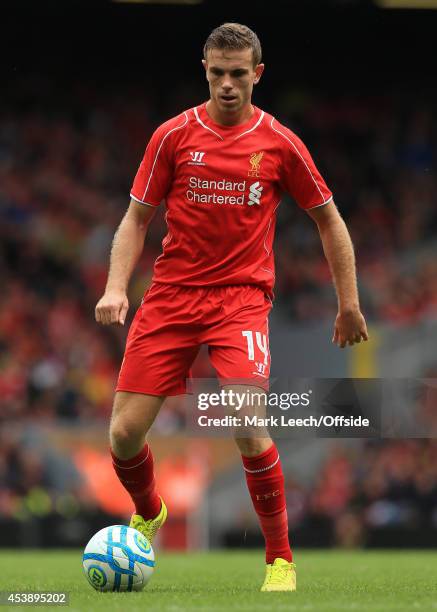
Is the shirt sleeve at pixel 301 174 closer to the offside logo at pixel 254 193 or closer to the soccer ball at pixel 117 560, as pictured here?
the offside logo at pixel 254 193

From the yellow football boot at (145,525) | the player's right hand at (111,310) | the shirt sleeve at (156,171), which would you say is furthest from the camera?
the yellow football boot at (145,525)

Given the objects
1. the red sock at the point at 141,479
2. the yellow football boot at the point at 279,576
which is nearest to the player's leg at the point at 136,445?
the red sock at the point at 141,479

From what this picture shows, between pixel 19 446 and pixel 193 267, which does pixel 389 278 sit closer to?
pixel 19 446

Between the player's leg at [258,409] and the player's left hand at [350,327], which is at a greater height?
the player's left hand at [350,327]

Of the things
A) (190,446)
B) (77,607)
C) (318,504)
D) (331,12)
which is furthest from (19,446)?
(77,607)

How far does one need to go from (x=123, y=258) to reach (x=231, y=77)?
94cm

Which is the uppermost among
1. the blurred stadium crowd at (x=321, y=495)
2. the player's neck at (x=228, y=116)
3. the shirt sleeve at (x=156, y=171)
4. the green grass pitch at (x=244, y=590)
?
the player's neck at (x=228, y=116)

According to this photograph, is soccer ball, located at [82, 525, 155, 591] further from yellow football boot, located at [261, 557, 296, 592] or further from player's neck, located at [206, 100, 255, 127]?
player's neck, located at [206, 100, 255, 127]

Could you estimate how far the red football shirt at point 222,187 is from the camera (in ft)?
18.5

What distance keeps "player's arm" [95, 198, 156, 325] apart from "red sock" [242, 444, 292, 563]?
34.5 inches

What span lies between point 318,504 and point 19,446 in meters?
3.51

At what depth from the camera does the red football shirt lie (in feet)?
18.5

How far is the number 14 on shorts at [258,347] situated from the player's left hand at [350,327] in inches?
12.9

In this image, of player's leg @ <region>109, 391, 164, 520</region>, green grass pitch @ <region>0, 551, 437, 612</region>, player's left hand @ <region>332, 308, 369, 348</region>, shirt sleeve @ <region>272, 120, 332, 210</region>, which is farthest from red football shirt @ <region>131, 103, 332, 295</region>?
green grass pitch @ <region>0, 551, 437, 612</region>
